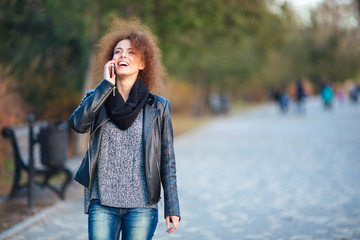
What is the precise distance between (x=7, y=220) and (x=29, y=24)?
6489mm

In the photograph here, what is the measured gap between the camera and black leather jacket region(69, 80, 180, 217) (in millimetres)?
3094

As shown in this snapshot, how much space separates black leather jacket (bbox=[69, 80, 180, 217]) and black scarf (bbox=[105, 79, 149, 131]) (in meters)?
0.05

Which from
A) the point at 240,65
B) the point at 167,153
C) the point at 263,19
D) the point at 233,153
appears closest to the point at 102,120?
the point at 167,153

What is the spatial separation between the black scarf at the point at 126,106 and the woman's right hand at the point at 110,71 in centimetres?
9

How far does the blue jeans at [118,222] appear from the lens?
9.98 feet

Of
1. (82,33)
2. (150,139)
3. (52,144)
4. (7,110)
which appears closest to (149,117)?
(150,139)

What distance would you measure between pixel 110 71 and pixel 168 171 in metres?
0.67

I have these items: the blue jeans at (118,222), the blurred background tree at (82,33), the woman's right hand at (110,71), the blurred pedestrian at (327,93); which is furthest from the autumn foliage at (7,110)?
the blurred pedestrian at (327,93)

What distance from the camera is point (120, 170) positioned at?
3.09 metres

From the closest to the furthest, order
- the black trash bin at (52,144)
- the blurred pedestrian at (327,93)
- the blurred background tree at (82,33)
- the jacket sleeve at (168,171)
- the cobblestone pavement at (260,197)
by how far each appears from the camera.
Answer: the jacket sleeve at (168,171) < the cobblestone pavement at (260,197) < the black trash bin at (52,144) < the blurred background tree at (82,33) < the blurred pedestrian at (327,93)

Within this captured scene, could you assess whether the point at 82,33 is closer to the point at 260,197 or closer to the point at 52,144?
the point at 52,144

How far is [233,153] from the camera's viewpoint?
13.6 m

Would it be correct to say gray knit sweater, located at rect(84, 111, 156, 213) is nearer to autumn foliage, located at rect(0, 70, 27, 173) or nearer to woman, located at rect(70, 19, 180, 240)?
woman, located at rect(70, 19, 180, 240)

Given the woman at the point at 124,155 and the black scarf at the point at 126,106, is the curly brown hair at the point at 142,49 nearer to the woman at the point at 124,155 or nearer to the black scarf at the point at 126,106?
the woman at the point at 124,155
